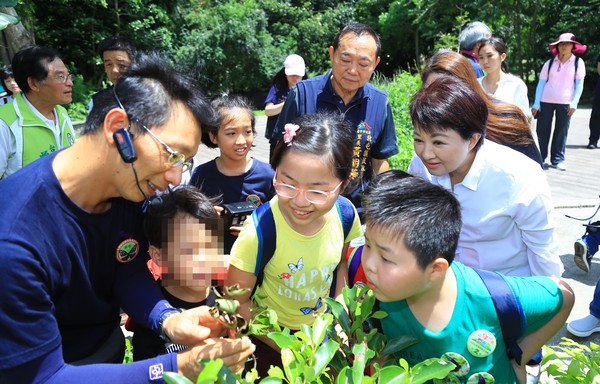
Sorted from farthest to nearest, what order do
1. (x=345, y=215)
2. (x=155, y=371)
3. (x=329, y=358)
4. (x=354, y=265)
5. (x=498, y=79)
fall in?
(x=498, y=79), (x=345, y=215), (x=354, y=265), (x=155, y=371), (x=329, y=358)

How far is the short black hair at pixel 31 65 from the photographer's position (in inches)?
144

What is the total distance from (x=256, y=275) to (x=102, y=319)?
0.64 m

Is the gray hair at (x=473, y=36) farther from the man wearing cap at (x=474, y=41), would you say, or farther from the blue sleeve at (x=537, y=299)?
the blue sleeve at (x=537, y=299)

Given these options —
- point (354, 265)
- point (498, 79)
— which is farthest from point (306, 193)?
point (498, 79)

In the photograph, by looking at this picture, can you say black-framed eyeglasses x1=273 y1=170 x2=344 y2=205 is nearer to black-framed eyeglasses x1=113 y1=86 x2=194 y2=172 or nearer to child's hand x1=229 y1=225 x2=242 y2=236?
black-framed eyeglasses x1=113 y1=86 x2=194 y2=172

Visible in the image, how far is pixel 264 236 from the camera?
2.09m

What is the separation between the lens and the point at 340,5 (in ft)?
77.3

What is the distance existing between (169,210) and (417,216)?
1.07m

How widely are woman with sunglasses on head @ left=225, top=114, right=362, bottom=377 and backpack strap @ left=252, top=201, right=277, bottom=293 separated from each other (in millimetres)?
13

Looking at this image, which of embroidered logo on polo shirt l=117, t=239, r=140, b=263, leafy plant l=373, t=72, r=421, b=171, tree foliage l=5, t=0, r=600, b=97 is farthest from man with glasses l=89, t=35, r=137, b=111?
tree foliage l=5, t=0, r=600, b=97

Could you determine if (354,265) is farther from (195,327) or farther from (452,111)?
(195,327)

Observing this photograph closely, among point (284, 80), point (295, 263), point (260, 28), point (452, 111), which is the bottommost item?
point (260, 28)

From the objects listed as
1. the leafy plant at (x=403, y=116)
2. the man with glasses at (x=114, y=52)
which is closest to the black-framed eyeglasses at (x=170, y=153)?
the man with glasses at (x=114, y=52)

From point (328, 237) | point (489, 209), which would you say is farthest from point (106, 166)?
point (489, 209)
